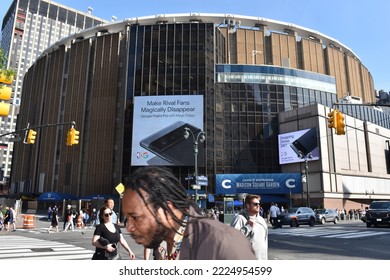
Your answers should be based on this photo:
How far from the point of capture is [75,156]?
51.4m

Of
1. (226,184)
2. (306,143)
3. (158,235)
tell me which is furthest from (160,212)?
(306,143)

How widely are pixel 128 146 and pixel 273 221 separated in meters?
29.8

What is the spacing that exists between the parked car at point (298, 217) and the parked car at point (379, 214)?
4678 mm

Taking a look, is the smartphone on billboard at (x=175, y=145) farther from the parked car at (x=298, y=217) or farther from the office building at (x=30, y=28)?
the office building at (x=30, y=28)

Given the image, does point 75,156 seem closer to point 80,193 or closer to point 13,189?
point 80,193

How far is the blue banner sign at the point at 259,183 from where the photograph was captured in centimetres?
4372

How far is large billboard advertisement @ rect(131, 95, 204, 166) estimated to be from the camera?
144ft

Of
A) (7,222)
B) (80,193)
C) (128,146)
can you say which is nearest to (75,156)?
(80,193)

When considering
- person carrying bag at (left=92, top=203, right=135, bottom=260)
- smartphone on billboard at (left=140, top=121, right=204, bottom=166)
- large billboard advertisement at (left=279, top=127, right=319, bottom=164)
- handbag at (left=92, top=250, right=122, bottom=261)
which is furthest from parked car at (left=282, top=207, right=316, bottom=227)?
handbag at (left=92, top=250, right=122, bottom=261)

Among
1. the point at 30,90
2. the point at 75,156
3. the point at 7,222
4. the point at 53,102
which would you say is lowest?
the point at 7,222

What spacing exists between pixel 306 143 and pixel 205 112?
49.0ft

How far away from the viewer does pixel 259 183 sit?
44.5 metres

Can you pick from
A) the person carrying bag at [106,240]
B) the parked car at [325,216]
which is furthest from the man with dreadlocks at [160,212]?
the parked car at [325,216]

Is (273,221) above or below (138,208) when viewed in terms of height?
below
